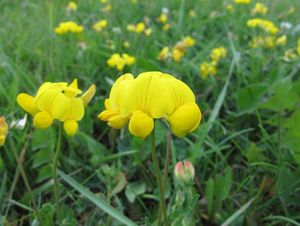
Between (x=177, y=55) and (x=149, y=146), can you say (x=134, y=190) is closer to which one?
(x=149, y=146)

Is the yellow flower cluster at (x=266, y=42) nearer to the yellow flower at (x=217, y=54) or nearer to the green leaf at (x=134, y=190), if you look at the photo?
the yellow flower at (x=217, y=54)

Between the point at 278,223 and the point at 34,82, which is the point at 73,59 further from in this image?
the point at 278,223

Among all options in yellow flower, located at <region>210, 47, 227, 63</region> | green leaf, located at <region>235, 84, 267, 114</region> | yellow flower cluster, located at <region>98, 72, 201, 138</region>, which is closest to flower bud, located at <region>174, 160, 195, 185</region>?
yellow flower cluster, located at <region>98, 72, 201, 138</region>

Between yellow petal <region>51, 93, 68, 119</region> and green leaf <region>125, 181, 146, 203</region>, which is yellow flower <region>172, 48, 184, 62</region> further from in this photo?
yellow petal <region>51, 93, 68, 119</region>

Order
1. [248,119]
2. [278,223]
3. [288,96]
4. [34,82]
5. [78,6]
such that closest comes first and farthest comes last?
[278,223] < [288,96] < [248,119] < [34,82] < [78,6]

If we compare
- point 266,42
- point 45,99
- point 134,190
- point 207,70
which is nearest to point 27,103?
point 45,99

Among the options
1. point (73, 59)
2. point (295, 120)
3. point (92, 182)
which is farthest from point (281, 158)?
point (73, 59)

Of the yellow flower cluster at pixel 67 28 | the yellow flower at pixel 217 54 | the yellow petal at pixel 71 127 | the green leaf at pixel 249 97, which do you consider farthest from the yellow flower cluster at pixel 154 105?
the yellow flower cluster at pixel 67 28
